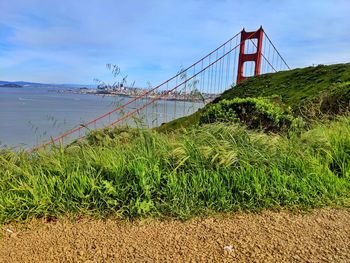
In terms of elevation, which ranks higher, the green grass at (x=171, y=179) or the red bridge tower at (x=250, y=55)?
the red bridge tower at (x=250, y=55)

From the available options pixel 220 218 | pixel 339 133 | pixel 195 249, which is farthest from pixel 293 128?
pixel 195 249

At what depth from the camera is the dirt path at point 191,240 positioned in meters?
1.94

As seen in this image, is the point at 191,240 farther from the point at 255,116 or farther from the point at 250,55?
the point at 250,55

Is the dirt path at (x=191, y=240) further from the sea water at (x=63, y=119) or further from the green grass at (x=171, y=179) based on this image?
the sea water at (x=63, y=119)

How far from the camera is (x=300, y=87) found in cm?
1084

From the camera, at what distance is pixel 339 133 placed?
145 inches

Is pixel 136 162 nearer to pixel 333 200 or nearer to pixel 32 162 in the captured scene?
pixel 32 162

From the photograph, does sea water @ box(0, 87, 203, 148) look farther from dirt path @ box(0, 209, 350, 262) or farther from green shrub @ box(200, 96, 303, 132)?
dirt path @ box(0, 209, 350, 262)

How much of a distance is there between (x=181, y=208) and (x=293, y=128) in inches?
118

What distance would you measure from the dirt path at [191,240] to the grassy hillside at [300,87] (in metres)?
4.69

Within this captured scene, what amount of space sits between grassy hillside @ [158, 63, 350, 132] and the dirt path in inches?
185

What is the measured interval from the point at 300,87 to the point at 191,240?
10.0 m

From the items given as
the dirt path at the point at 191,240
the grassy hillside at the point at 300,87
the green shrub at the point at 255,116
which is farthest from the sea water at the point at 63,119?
the dirt path at the point at 191,240

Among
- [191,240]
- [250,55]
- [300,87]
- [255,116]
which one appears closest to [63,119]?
[255,116]
